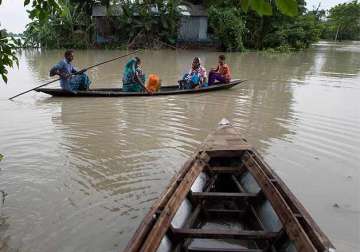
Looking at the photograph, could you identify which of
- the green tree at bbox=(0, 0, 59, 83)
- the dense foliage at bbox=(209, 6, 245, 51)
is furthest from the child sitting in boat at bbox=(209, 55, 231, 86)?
the dense foliage at bbox=(209, 6, 245, 51)

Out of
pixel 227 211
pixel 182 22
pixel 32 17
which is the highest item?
pixel 182 22

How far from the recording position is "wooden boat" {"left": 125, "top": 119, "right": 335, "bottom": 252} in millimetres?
2830

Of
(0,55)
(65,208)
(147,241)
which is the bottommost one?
(65,208)

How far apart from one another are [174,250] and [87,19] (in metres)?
25.1

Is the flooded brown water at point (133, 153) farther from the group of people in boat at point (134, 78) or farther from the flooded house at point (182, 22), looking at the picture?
the flooded house at point (182, 22)

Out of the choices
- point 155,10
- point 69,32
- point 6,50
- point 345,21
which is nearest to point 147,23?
point 155,10

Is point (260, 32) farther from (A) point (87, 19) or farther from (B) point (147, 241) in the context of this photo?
(B) point (147, 241)

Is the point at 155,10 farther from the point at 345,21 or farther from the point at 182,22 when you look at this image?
the point at 345,21

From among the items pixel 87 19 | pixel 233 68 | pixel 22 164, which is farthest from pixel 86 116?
pixel 87 19

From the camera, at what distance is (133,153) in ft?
19.8

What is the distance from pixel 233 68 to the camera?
16969 millimetres

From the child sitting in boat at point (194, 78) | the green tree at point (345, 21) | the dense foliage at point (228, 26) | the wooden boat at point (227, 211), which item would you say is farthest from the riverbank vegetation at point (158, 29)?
the green tree at point (345, 21)

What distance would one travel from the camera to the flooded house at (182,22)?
1006 inches

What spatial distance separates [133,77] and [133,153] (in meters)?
4.33
